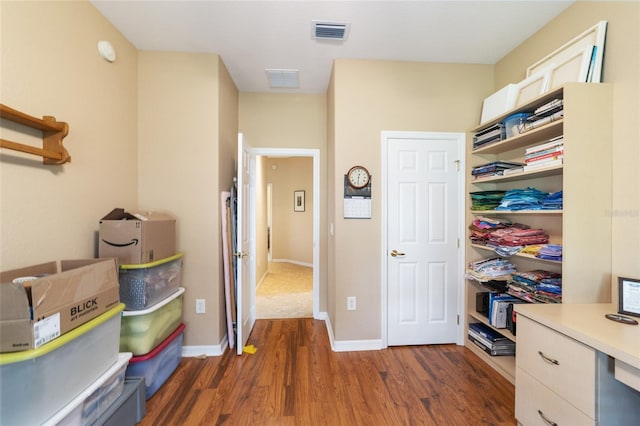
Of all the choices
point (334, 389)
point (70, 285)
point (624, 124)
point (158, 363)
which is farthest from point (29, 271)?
point (624, 124)

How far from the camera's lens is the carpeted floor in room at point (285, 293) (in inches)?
128

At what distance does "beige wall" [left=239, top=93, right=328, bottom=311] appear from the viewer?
2979mm

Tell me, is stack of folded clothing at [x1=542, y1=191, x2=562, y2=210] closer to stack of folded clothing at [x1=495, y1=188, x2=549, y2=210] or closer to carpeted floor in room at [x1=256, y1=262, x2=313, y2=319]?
stack of folded clothing at [x1=495, y1=188, x2=549, y2=210]

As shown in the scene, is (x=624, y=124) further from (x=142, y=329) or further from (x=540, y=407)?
(x=142, y=329)

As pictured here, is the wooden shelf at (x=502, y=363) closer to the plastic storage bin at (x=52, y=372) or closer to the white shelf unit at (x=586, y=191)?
the white shelf unit at (x=586, y=191)

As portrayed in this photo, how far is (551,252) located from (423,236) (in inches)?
36.9

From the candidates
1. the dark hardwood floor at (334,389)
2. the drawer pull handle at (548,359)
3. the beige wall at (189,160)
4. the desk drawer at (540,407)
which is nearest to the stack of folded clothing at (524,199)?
the drawer pull handle at (548,359)

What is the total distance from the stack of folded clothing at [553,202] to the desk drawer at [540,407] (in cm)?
105

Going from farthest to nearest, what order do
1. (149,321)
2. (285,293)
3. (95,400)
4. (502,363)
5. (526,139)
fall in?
1. (285,293)
2. (502,363)
3. (526,139)
4. (149,321)
5. (95,400)

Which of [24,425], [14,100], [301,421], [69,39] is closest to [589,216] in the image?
[301,421]

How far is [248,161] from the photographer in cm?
268

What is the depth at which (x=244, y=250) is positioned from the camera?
2.46m

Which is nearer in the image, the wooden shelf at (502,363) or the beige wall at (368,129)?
the wooden shelf at (502,363)

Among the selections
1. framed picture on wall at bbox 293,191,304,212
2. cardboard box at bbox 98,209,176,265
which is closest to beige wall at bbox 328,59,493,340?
cardboard box at bbox 98,209,176,265
